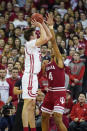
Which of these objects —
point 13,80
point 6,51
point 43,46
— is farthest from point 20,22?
point 13,80

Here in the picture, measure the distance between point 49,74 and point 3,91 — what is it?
3.78 meters

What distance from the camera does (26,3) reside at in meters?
20.7

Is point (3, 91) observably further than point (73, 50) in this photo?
No

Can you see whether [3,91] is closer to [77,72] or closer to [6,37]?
[77,72]

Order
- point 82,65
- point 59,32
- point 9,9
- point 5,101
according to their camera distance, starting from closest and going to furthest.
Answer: point 5,101 → point 82,65 → point 59,32 → point 9,9

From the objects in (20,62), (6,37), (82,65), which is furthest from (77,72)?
(6,37)

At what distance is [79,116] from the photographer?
13.1 metres

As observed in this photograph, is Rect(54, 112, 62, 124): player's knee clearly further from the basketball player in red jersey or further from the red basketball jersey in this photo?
the red basketball jersey

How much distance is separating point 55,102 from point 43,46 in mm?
5169

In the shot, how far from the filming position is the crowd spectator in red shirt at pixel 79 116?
12789 millimetres

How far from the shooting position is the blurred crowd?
46.2 ft

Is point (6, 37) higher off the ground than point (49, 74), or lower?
higher

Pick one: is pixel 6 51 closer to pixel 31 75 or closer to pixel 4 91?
pixel 4 91

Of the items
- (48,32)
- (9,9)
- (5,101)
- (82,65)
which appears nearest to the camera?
(48,32)
